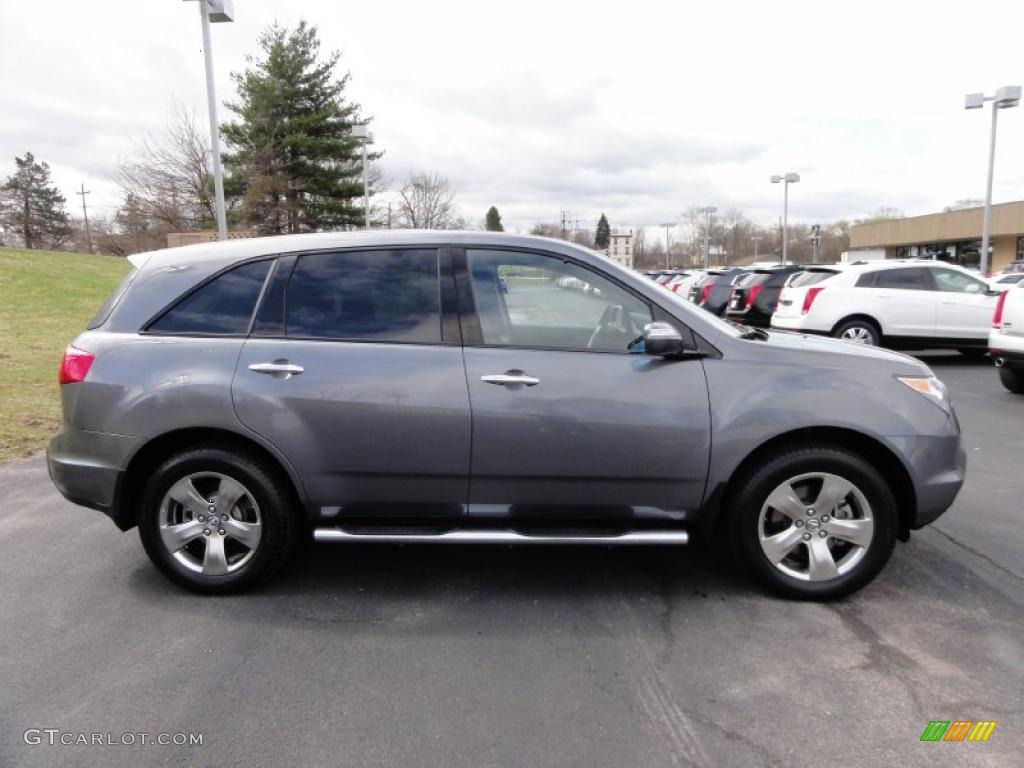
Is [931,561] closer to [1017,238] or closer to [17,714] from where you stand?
[17,714]

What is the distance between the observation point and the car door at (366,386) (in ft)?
11.0

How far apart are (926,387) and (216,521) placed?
359 cm

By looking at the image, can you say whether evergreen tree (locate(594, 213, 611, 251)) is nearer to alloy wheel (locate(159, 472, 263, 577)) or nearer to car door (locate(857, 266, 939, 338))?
car door (locate(857, 266, 939, 338))

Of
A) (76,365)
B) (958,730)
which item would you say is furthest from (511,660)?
(76,365)

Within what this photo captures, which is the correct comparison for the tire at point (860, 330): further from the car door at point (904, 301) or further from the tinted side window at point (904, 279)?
the tinted side window at point (904, 279)

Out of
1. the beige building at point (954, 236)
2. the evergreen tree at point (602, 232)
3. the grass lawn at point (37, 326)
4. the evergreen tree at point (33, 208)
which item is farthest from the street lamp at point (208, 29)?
the evergreen tree at point (602, 232)

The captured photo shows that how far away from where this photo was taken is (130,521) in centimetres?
361

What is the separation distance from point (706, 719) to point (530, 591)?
1.21m

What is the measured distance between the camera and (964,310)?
38.3 ft

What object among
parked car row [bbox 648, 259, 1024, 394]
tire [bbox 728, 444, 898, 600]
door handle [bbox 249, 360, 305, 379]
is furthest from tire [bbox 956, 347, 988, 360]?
door handle [bbox 249, 360, 305, 379]

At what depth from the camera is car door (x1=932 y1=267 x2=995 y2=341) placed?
38.2ft

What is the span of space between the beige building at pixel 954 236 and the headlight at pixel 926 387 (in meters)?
55.5

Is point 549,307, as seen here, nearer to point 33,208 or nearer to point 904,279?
point 904,279

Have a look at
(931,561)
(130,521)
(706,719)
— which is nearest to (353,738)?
(706,719)
